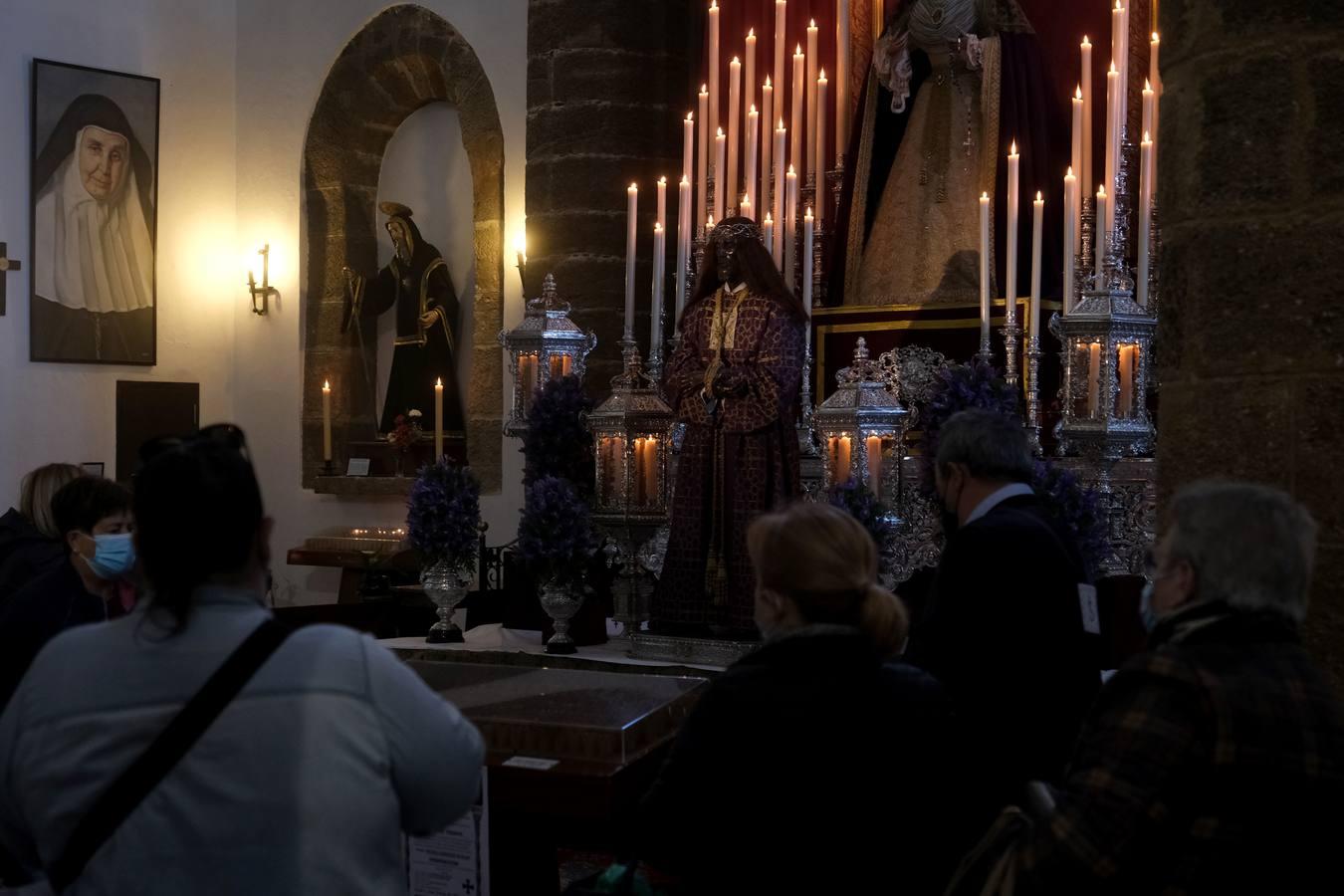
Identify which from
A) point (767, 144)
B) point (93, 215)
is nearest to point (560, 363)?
point (767, 144)

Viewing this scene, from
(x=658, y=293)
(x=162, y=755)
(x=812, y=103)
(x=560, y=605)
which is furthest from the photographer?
(x=812, y=103)

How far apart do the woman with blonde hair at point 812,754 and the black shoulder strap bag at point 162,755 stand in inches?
30.3

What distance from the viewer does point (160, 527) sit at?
2066mm

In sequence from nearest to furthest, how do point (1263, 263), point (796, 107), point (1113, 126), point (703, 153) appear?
1. point (1263, 263)
2. point (1113, 126)
3. point (796, 107)
4. point (703, 153)

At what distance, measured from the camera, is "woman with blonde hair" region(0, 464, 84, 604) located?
4094 millimetres

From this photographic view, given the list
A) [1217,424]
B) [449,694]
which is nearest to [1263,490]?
[1217,424]

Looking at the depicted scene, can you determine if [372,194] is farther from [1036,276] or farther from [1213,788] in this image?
[1213,788]

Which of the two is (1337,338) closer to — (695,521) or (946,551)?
(946,551)

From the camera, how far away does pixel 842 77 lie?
26.1 ft

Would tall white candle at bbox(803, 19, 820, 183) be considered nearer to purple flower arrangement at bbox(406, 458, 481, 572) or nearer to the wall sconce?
purple flower arrangement at bbox(406, 458, 481, 572)

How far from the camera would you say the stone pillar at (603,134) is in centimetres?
896

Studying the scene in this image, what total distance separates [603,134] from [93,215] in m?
4.13

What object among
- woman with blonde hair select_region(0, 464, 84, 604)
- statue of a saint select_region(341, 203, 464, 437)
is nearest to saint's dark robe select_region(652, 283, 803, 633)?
woman with blonde hair select_region(0, 464, 84, 604)

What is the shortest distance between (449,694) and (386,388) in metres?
7.83
